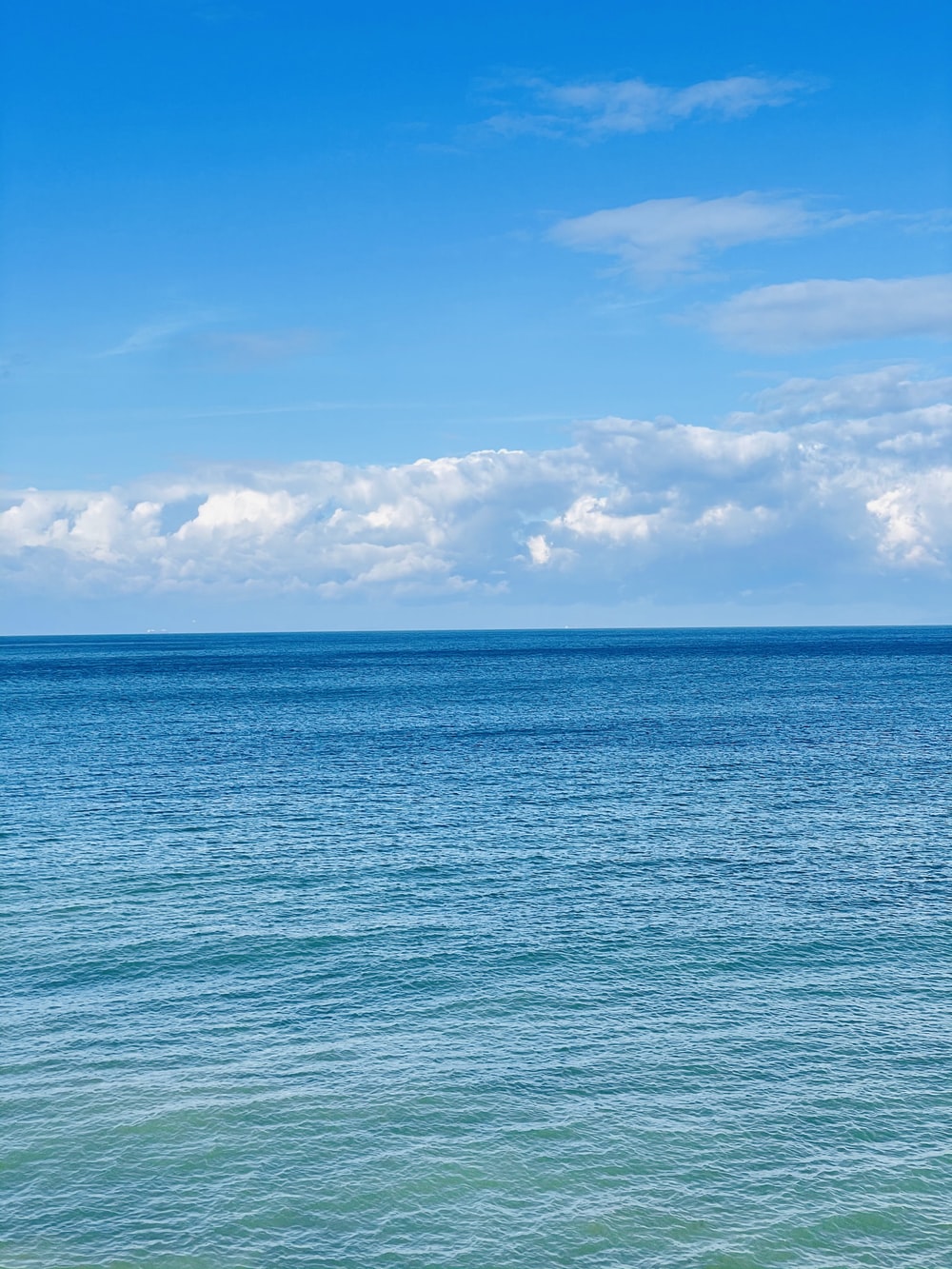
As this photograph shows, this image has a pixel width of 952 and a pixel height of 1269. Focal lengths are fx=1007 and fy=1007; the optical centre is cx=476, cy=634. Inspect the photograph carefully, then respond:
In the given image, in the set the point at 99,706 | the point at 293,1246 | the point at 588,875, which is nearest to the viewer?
the point at 293,1246

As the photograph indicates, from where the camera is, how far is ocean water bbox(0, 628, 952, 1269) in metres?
30.8

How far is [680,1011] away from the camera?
43531mm

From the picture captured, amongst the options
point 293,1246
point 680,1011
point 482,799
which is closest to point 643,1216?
point 293,1246

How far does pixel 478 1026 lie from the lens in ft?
140

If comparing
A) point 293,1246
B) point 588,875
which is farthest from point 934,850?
point 293,1246

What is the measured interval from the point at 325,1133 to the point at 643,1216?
440 inches

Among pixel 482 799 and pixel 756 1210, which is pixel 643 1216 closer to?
pixel 756 1210

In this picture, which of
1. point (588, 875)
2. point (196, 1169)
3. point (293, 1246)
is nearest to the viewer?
point (293, 1246)

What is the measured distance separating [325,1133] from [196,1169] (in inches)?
173

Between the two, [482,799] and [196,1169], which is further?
[482,799]

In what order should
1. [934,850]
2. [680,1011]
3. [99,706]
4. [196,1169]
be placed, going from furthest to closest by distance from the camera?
[99,706] → [934,850] → [680,1011] → [196,1169]

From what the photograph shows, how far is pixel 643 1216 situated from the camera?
30766mm

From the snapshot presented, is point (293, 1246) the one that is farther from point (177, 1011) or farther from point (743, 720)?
point (743, 720)

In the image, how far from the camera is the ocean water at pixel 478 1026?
30.8m
